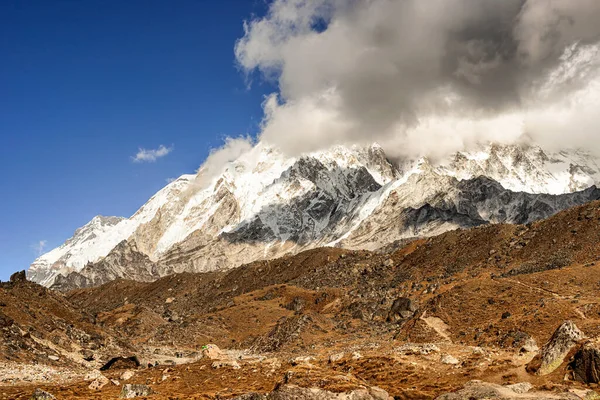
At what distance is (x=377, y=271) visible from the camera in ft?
369

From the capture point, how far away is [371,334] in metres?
68.2

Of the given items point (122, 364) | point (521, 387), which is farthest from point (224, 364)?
point (521, 387)

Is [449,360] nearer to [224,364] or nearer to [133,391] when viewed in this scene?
[224,364]

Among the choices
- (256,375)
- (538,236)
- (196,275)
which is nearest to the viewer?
(256,375)

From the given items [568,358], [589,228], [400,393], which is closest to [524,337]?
[568,358]

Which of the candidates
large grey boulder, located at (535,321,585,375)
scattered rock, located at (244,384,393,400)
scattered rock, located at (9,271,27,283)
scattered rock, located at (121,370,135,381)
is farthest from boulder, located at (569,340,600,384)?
scattered rock, located at (9,271,27,283)

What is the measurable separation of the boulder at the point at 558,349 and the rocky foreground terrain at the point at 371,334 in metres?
0.06

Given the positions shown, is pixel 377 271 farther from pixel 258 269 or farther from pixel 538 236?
pixel 258 269

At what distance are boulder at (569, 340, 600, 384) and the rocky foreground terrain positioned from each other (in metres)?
0.06

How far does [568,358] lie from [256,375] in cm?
1637

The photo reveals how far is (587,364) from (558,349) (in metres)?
2.50

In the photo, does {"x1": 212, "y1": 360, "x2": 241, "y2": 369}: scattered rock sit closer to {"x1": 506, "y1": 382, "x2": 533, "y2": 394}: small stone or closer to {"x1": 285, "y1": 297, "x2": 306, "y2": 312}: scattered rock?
{"x1": 506, "y1": 382, "x2": 533, "y2": 394}: small stone

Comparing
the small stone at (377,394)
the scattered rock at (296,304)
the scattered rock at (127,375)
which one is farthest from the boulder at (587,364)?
the scattered rock at (296,304)

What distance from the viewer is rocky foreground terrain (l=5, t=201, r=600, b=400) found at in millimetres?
23297
